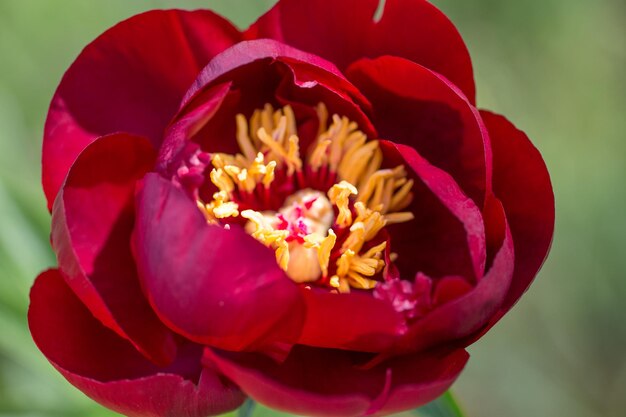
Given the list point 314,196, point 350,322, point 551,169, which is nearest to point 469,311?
point 350,322

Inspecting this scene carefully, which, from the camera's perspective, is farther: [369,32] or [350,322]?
[369,32]

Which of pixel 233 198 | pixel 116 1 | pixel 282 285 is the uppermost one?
pixel 282 285

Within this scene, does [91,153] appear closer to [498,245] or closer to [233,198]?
[233,198]

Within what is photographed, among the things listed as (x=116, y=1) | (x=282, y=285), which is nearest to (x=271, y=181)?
(x=282, y=285)

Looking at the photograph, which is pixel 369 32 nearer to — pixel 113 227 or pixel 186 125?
pixel 186 125

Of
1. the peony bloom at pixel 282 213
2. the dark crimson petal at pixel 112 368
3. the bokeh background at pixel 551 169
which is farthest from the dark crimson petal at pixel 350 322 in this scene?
the bokeh background at pixel 551 169
